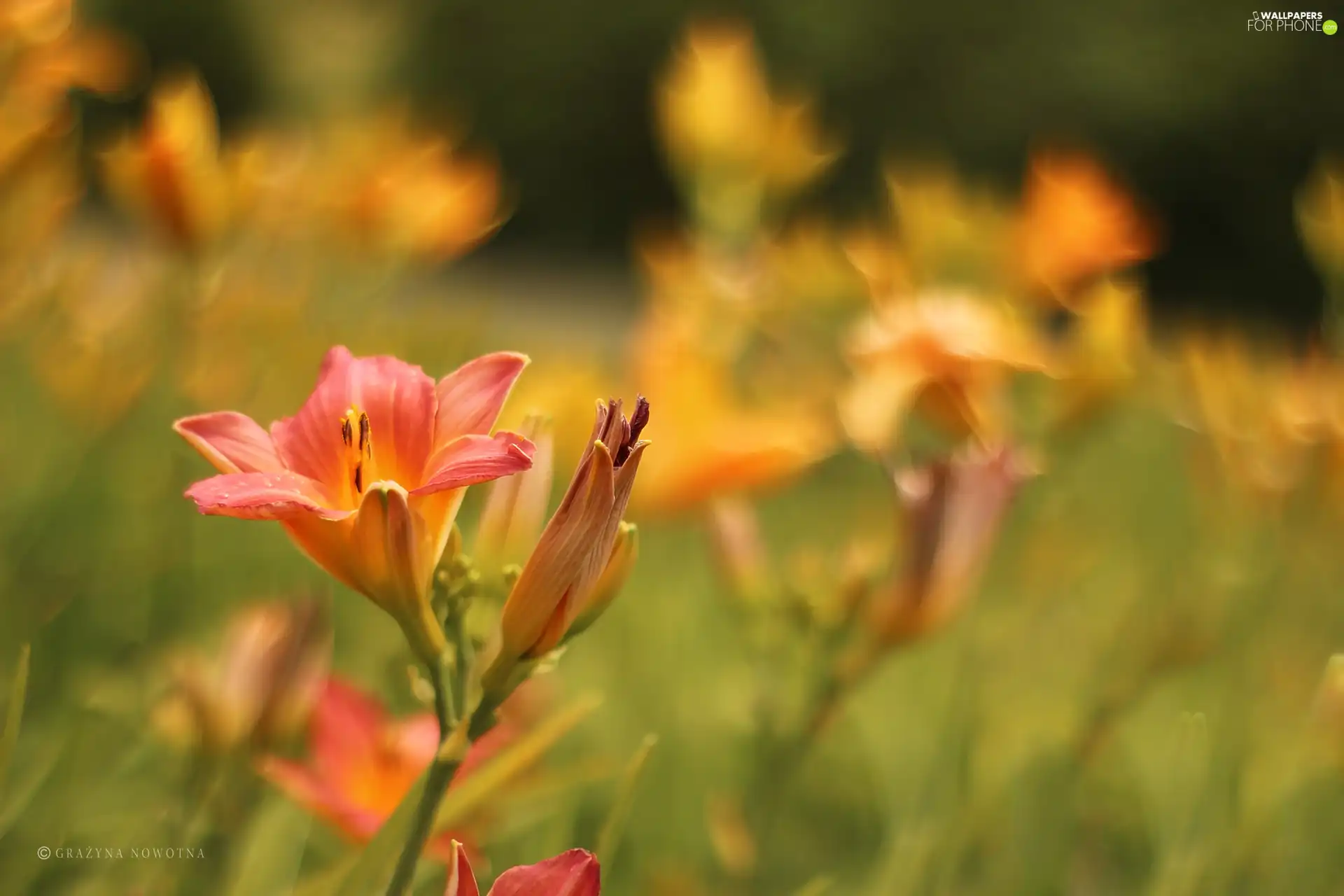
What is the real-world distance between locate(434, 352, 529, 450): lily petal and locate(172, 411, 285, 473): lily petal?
4 centimetres

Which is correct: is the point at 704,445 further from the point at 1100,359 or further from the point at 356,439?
the point at 356,439

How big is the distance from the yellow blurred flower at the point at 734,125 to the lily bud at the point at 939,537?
0.51 metres

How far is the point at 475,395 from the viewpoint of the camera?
0.27 m

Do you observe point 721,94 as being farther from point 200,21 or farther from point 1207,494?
point 200,21

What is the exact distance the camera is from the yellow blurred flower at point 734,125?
0.87 metres

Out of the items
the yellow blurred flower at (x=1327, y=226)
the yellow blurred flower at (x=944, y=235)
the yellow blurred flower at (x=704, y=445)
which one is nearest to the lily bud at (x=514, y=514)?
the yellow blurred flower at (x=704, y=445)

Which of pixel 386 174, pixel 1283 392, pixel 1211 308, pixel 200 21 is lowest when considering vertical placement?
pixel 1211 308

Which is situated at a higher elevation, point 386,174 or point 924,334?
point 386,174

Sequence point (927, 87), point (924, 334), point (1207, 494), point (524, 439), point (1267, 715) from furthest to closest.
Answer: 1. point (927, 87)
2. point (1207, 494)
3. point (1267, 715)
4. point (924, 334)
5. point (524, 439)

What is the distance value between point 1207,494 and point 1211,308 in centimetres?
442

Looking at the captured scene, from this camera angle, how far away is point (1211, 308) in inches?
193

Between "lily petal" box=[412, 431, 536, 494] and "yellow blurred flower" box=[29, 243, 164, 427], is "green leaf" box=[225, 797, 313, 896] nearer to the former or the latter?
"lily petal" box=[412, 431, 536, 494]

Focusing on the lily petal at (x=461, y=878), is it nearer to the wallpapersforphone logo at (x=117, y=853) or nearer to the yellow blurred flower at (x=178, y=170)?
the wallpapersforphone logo at (x=117, y=853)

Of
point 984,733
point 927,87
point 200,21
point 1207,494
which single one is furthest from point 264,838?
point 200,21
